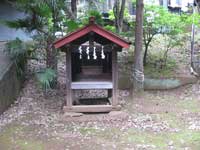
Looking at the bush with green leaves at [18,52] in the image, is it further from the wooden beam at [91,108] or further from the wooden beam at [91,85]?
the wooden beam at [91,108]

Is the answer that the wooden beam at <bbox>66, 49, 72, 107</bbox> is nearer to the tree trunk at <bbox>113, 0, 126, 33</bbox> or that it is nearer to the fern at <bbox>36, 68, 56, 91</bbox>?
the fern at <bbox>36, 68, 56, 91</bbox>

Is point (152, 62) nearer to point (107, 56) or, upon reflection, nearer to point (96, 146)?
point (107, 56)

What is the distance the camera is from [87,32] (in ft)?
20.7

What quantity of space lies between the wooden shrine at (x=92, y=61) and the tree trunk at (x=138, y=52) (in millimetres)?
828

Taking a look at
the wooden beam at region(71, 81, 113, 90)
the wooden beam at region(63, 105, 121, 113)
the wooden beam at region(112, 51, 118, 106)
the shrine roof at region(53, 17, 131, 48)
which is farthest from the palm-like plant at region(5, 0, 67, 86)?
the wooden beam at region(112, 51, 118, 106)

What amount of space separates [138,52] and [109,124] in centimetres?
209

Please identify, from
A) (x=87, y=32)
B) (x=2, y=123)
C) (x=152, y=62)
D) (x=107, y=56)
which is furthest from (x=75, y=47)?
(x=152, y=62)

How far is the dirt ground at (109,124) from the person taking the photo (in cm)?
540

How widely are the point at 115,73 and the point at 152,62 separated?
286cm

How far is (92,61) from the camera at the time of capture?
23.7ft

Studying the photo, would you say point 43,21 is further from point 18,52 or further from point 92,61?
point 92,61

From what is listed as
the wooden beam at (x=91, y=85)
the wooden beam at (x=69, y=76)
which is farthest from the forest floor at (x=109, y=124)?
the wooden beam at (x=91, y=85)

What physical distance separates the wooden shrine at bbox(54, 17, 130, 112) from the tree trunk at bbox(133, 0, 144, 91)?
2.72 ft

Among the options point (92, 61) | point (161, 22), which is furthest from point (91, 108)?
point (161, 22)
